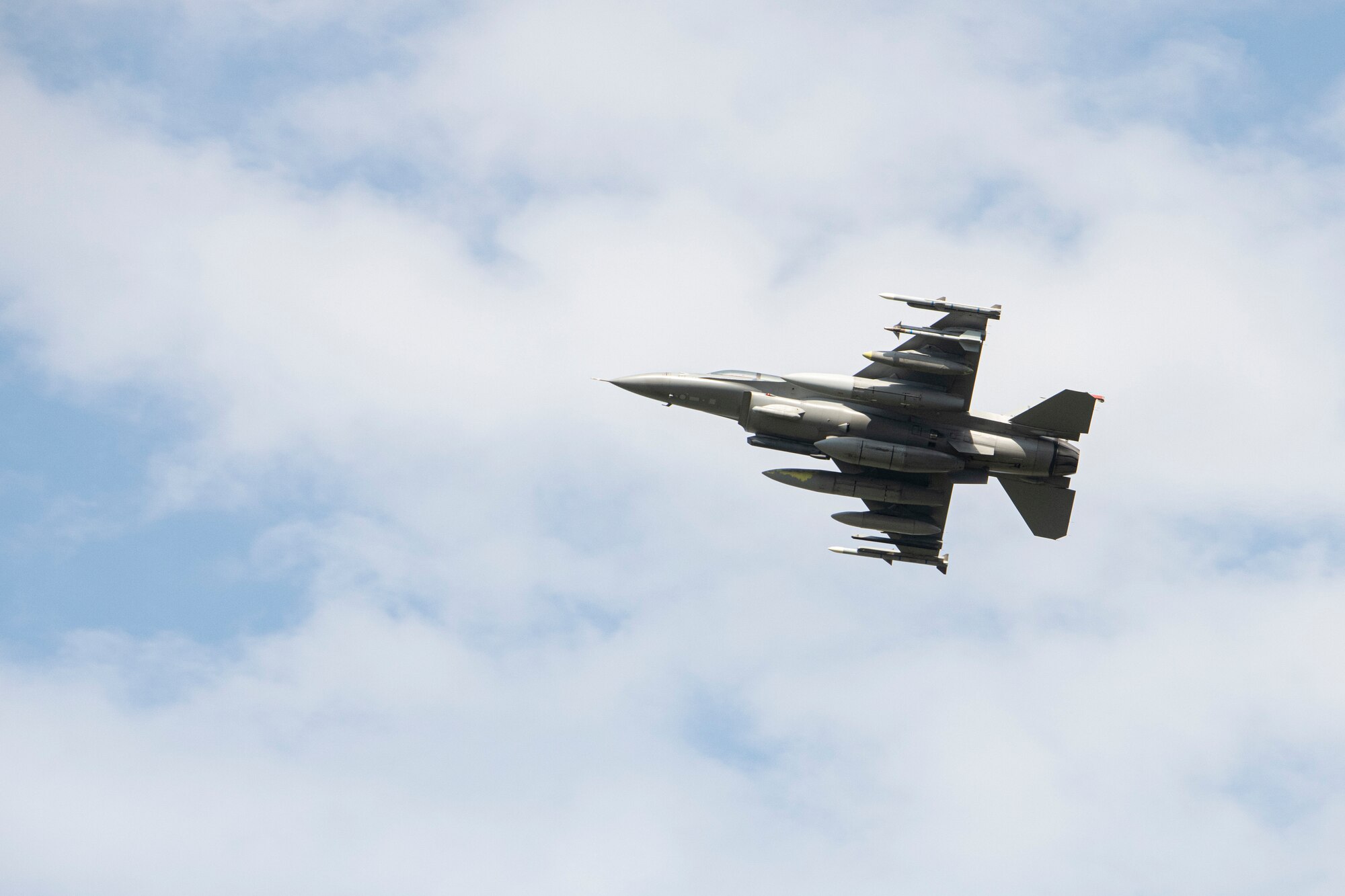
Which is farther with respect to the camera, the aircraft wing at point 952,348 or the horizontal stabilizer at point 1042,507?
the horizontal stabilizer at point 1042,507

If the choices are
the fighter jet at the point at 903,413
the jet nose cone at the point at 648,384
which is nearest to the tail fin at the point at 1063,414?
the fighter jet at the point at 903,413

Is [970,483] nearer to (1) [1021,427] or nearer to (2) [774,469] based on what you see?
(1) [1021,427]

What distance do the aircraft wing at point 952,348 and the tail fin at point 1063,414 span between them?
2304mm

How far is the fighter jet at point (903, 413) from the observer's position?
65.9 meters

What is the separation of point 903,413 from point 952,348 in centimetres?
284

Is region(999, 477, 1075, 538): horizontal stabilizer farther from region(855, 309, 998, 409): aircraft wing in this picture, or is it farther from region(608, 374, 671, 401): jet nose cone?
region(608, 374, 671, 401): jet nose cone

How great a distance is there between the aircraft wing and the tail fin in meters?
2.30

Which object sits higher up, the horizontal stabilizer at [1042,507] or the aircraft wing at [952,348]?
the aircraft wing at [952,348]

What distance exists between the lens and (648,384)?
67.0 meters

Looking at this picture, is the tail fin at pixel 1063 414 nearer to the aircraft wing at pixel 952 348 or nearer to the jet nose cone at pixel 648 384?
the aircraft wing at pixel 952 348

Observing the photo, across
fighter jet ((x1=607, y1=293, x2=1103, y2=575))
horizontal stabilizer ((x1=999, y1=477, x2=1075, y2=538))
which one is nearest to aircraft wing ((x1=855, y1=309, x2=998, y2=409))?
fighter jet ((x1=607, y1=293, x2=1103, y2=575))

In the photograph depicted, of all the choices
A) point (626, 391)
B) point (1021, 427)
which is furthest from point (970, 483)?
point (626, 391)

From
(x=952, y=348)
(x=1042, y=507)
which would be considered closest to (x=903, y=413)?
(x=952, y=348)

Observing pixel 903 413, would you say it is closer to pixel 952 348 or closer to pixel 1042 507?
pixel 952 348
